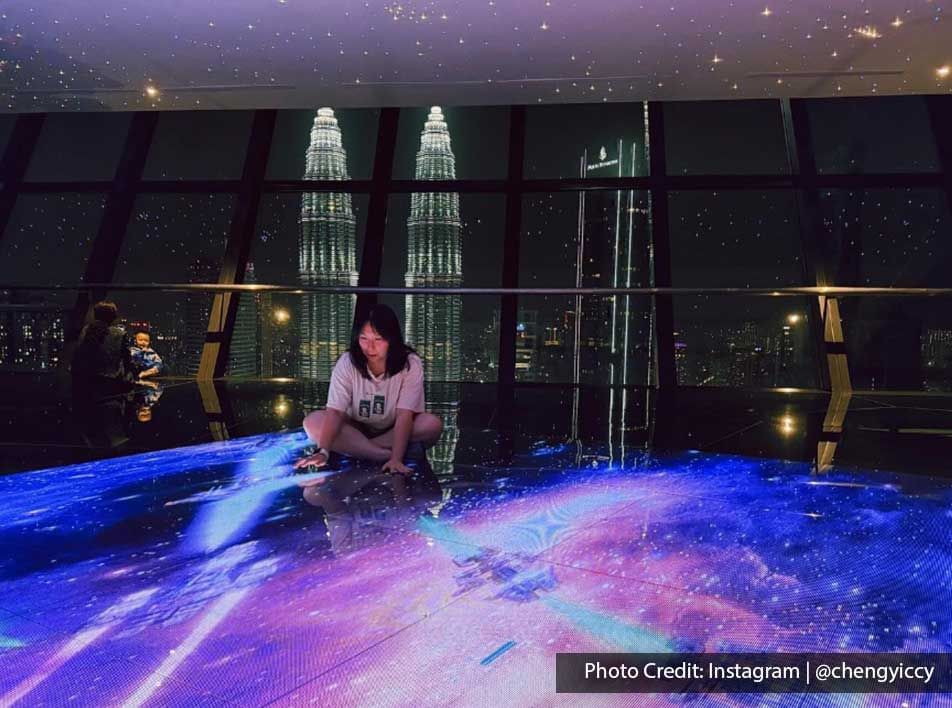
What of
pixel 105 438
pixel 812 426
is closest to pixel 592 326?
pixel 812 426

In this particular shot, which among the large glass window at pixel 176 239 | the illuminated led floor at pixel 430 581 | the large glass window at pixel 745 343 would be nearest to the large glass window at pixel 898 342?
the large glass window at pixel 745 343

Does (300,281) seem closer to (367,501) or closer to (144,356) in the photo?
(144,356)

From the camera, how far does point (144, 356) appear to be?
18.2 feet

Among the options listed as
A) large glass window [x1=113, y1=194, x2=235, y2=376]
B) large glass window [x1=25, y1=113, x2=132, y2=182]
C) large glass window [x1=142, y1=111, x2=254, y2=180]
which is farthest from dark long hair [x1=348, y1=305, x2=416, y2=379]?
large glass window [x1=25, y1=113, x2=132, y2=182]

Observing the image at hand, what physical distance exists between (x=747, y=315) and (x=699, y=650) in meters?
4.66

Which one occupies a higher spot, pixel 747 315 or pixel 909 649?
pixel 747 315

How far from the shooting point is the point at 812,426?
3520 mm

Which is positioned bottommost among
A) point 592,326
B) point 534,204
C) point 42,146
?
point 592,326

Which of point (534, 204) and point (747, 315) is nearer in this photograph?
point (747, 315)

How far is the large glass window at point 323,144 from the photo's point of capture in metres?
6.09

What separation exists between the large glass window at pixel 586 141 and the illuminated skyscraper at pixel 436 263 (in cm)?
81

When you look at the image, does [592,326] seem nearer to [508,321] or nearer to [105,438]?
[508,321]

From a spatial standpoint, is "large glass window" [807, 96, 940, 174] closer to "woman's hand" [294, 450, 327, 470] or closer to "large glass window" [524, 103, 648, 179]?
"large glass window" [524, 103, 648, 179]

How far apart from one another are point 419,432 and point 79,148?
579 centimetres
